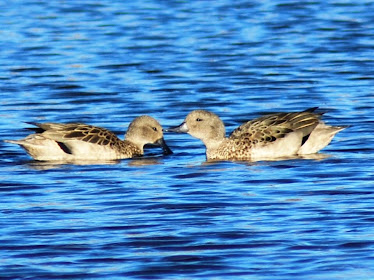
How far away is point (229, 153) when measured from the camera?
12.3m

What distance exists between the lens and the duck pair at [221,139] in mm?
12102

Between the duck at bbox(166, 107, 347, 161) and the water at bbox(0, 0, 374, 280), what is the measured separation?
0.86ft

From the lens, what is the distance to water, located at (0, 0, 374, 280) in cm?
786

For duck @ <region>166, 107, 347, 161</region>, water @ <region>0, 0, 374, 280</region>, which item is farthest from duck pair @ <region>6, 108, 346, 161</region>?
water @ <region>0, 0, 374, 280</region>

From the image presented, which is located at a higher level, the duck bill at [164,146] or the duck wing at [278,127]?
the duck wing at [278,127]

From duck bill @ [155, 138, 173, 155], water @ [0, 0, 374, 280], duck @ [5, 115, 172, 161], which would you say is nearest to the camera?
water @ [0, 0, 374, 280]

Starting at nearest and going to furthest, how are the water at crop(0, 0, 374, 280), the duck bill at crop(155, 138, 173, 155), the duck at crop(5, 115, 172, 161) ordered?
the water at crop(0, 0, 374, 280)
the duck at crop(5, 115, 172, 161)
the duck bill at crop(155, 138, 173, 155)

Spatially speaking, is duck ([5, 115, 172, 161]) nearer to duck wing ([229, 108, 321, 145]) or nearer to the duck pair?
the duck pair

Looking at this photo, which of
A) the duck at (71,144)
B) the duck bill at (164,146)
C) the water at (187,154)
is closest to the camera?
the water at (187,154)

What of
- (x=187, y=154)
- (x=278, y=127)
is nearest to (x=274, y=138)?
(x=278, y=127)

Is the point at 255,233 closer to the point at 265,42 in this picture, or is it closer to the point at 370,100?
the point at 370,100

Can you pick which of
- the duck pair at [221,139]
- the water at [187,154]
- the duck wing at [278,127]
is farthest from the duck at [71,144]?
the duck wing at [278,127]

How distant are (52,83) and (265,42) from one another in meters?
5.34

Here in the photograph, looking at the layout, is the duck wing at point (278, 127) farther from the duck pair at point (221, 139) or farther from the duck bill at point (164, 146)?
the duck bill at point (164, 146)
